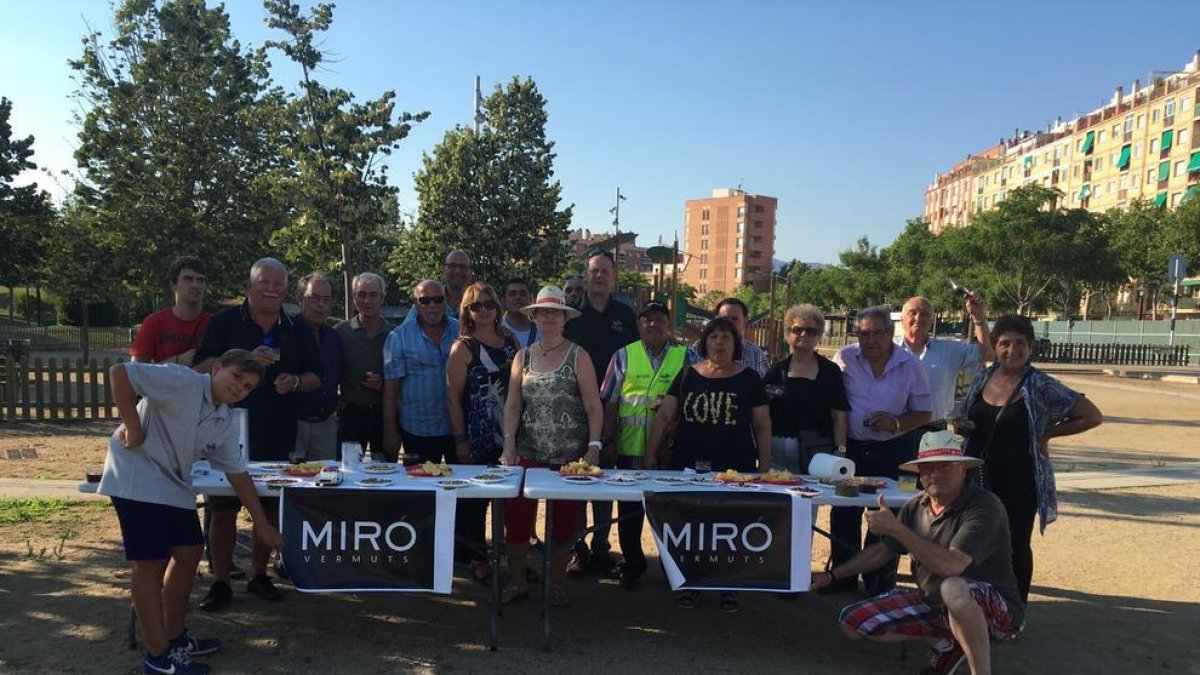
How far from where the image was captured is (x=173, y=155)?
51.4 feet

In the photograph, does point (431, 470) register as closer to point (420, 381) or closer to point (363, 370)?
point (420, 381)

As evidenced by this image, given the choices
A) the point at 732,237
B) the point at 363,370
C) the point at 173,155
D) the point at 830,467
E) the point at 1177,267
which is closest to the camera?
the point at 830,467

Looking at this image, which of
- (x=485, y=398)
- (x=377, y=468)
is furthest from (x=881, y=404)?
(x=377, y=468)

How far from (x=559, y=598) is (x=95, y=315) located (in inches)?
1577

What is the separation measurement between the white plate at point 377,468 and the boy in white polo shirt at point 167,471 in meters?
0.73

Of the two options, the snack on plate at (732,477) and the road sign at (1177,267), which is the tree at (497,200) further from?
the road sign at (1177,267)

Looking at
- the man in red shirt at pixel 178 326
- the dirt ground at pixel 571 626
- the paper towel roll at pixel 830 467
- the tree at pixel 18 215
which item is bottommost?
the dirt ground at pixel 571 626

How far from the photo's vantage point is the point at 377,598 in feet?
15.1

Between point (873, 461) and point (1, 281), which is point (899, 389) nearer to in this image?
point (873, 461)

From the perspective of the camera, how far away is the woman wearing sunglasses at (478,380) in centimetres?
455

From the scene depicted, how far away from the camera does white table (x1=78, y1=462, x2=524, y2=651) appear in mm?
3666

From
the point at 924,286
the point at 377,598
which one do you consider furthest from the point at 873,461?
the point at 924,286

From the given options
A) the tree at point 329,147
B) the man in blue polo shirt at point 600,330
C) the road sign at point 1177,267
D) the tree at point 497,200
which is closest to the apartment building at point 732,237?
the road sign at point 1177,267

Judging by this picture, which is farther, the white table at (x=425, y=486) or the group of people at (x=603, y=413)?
the white table at (x=425, y=486)
